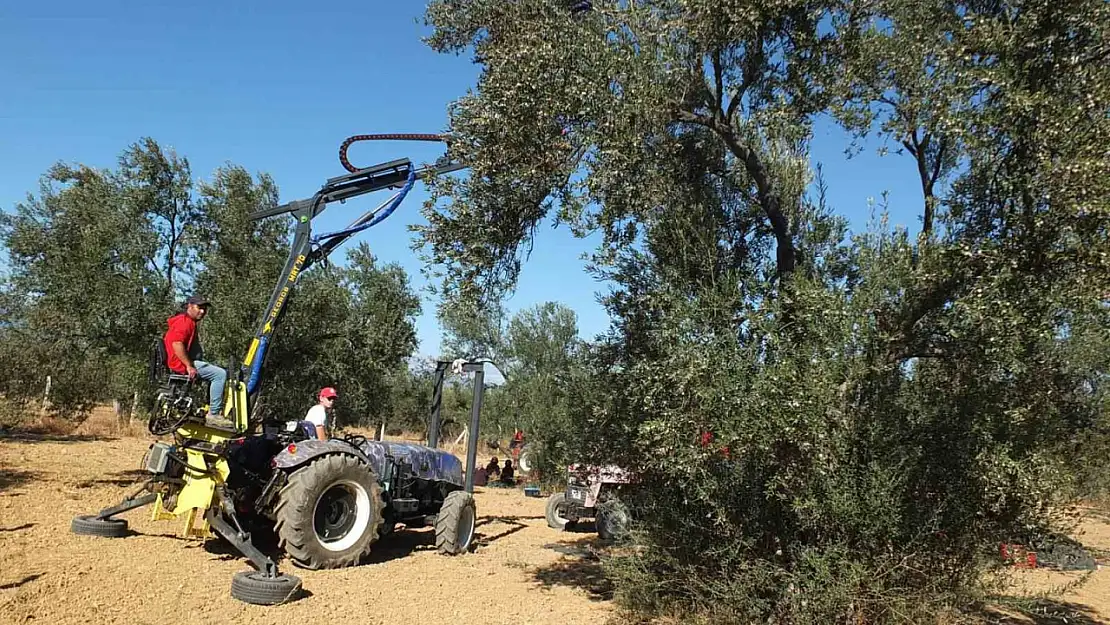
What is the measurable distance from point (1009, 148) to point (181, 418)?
7390 mm

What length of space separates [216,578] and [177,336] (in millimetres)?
2316

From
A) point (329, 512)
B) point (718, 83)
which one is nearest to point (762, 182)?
point (718, 83)

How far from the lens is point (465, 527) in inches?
363

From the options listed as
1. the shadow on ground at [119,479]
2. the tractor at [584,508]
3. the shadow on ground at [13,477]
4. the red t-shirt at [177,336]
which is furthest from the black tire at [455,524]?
the shadow on ground at [13,477]

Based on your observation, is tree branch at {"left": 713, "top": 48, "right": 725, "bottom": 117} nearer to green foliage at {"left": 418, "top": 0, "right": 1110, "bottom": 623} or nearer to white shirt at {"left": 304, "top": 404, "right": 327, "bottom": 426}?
green foliage at {"left": 418, "top": 0, "right": 1110, "bottom": 623}

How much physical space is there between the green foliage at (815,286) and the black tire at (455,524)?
8.51ft

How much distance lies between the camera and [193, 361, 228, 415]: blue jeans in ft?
23.7

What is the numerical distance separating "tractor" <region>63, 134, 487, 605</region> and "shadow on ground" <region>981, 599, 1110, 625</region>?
18.9ft

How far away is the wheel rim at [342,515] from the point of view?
7.66 m

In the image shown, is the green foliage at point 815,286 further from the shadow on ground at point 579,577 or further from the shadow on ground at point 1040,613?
the shadow on ground at point 579,577

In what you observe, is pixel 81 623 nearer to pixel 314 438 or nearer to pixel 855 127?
pixel 314 438

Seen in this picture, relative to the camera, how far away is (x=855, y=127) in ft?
21.7

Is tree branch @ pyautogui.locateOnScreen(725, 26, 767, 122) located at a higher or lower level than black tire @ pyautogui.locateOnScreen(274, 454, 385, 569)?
higher

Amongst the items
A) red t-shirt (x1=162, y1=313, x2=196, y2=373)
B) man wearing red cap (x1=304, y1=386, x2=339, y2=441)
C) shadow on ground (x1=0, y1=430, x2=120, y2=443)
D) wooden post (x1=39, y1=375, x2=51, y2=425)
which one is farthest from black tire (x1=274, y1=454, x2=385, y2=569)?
wooden post (x1=39, y1=375, x2=51, y2=425)
